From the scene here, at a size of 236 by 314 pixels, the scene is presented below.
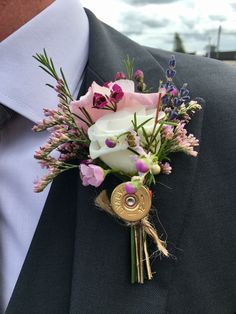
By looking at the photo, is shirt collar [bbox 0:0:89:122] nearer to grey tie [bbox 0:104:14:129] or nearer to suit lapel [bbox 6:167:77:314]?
grey tie [bbox 0:104:14:129]

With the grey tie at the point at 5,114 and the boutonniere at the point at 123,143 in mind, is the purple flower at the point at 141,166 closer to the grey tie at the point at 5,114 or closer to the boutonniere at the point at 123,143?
the boutonniere at the point at 123,143

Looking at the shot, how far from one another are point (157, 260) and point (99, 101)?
336 millimetres

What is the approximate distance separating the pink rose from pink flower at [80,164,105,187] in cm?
10

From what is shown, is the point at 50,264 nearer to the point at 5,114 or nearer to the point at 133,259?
the point at 133,259

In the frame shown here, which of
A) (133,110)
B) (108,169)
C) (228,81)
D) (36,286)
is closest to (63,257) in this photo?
(36,286)

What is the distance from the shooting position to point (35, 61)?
102 cm

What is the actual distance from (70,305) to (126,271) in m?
0.13

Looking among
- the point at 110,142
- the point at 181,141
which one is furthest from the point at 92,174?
the point at 181,141

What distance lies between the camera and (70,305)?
877 millimetres

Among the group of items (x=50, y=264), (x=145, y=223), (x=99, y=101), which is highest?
(x=99, y=101)

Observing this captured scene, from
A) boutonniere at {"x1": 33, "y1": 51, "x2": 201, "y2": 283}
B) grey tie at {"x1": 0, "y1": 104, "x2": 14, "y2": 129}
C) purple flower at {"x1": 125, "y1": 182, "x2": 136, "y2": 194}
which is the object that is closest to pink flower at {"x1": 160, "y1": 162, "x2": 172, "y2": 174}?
boutonniere at {"x1": 33, "y1": 51, "x2": 201, "y2": 283}

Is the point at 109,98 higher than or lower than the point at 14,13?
lower

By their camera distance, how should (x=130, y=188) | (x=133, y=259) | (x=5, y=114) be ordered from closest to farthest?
(x=130, y=188) → (x=133, y=259) → (x=5, y=114)

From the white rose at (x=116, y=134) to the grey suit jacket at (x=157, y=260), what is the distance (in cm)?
11
